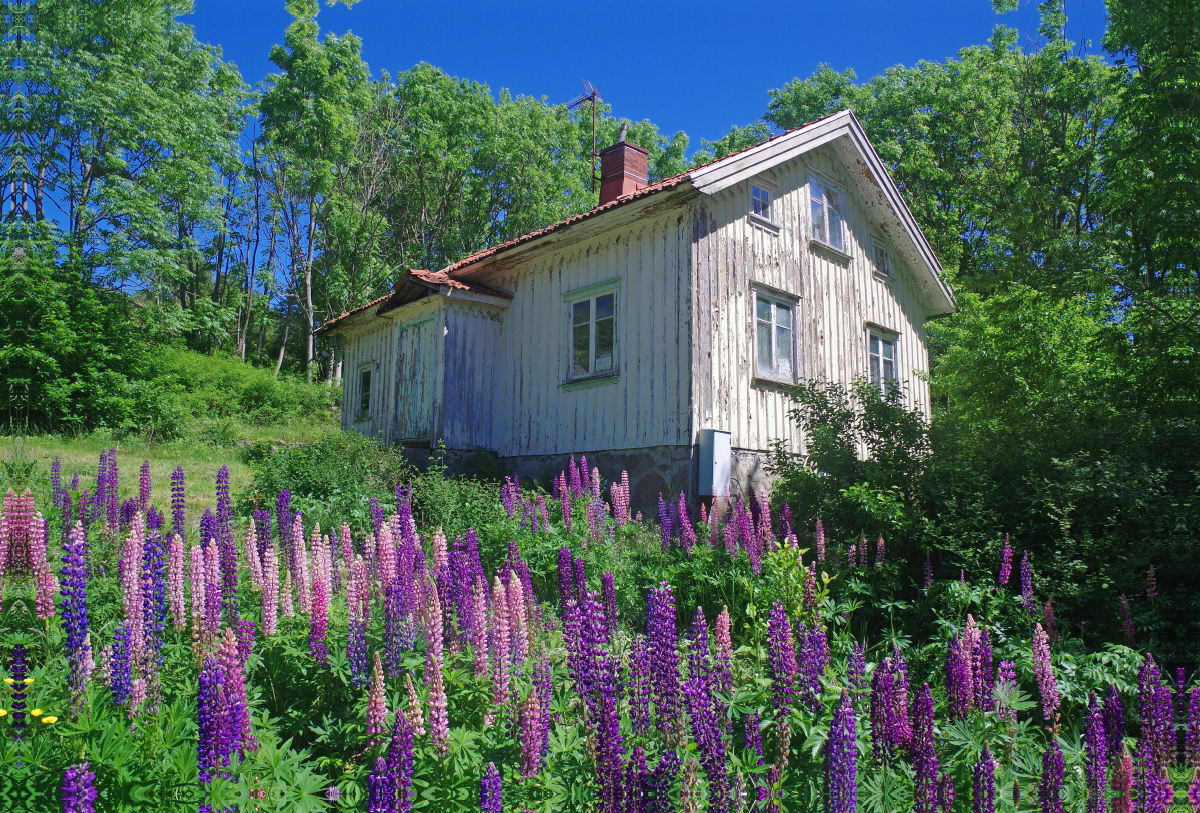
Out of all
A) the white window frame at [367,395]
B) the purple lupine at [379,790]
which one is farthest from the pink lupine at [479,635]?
the white window frame at [367,395]

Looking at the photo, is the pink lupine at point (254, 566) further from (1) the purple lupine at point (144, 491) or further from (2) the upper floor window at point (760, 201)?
(2) the upper floor window at point (760, 201)

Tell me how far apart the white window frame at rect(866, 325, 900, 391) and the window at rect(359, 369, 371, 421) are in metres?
9.83

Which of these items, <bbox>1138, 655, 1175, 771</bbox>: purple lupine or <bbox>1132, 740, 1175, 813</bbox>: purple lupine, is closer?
<bbox>1132, 740, 1175, 813</bbox>: purple lupine

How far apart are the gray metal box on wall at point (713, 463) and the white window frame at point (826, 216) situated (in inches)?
191

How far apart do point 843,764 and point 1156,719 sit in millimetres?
1534

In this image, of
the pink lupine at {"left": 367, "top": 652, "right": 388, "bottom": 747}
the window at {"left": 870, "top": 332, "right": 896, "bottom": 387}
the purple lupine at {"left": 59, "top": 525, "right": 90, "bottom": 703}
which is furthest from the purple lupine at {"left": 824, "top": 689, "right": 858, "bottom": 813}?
the window at {"left": 870, "top": 332, "right": 896, "bottom": 387}

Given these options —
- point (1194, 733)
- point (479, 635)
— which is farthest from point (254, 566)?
point (1194, 733)

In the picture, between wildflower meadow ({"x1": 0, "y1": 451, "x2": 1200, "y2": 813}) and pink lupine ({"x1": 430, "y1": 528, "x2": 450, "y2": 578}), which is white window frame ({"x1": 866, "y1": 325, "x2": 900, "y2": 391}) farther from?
pink lupine ({"x1": 430, "y1": 528, "x2": 450, "y2": 578})

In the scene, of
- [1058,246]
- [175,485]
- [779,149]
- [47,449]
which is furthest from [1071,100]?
[47,449]

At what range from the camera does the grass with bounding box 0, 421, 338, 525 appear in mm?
9728

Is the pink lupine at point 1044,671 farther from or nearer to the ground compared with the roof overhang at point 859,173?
nearer to the ground

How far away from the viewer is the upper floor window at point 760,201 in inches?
475

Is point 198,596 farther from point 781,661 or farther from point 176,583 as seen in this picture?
point 781,661

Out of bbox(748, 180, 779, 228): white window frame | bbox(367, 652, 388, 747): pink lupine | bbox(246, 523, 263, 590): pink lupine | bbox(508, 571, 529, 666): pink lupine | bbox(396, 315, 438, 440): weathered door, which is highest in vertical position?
bbox(748, 180, 779, 228): white window frame
